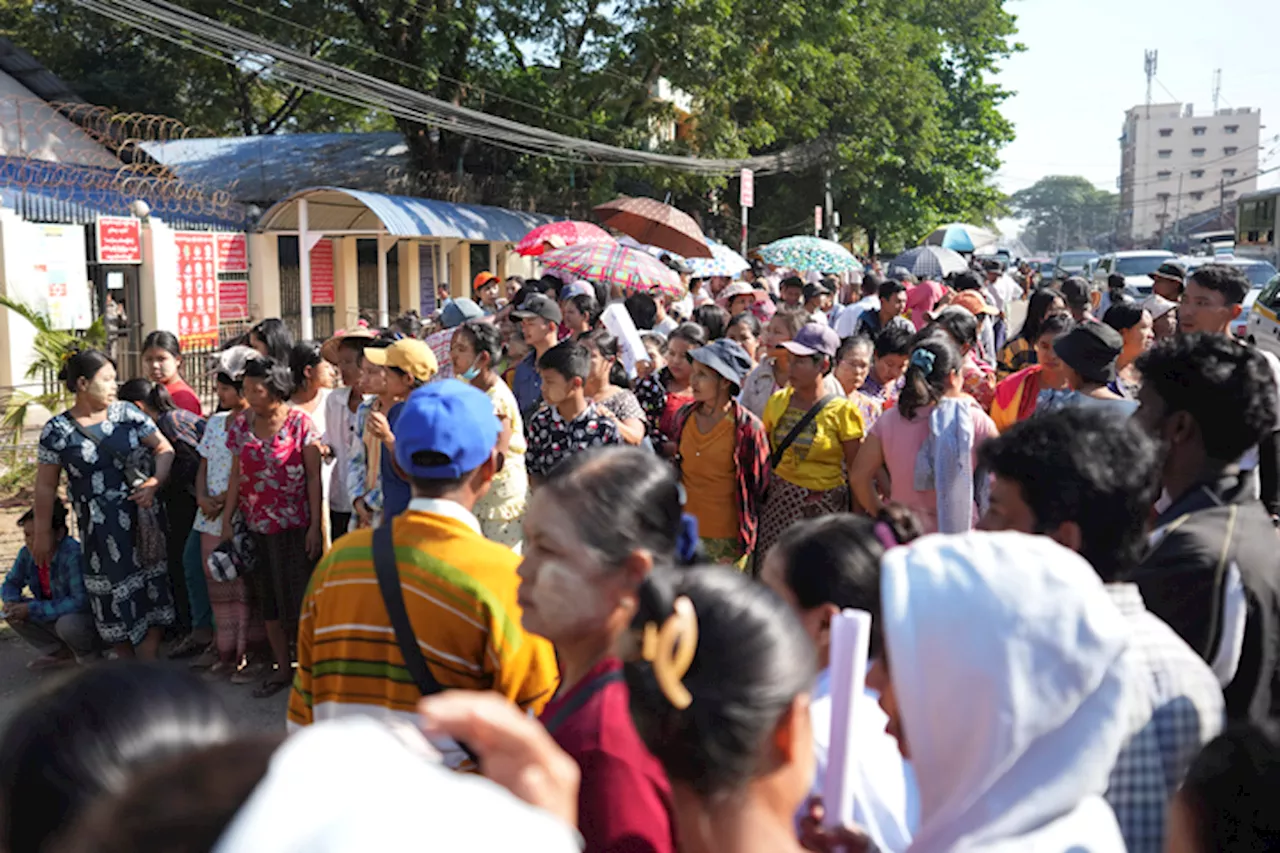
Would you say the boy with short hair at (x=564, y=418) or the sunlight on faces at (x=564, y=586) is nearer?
the sunlight on faces at (x=564, y=586)

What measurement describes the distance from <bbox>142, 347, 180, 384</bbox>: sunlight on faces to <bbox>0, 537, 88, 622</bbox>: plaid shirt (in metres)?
1.02

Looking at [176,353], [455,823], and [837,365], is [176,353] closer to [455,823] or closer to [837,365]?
[837,365]

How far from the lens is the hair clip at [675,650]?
1627 mm

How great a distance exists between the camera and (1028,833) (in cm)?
174

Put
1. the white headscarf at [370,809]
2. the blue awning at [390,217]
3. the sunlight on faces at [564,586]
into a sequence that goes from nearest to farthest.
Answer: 1. the white headscarf at [370,809]
2. the sunlight on faces at [564,586]
3. the blue awning at [390,217]

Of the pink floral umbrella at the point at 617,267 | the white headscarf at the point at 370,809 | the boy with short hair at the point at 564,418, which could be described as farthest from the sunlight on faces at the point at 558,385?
the pink floral umbrella at the point at 617,267

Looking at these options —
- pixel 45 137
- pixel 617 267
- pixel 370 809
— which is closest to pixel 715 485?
pixel 370 809

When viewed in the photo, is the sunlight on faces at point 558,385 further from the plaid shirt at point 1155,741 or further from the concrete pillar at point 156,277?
the concrete pillar at point 156,277

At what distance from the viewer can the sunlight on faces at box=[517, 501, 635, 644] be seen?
7.61ft

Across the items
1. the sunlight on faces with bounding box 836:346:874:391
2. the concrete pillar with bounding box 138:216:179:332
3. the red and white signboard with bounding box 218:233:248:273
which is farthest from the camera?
the red and white signboard with bounding box 218:233:248:273

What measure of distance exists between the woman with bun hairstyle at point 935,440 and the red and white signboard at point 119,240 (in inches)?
475

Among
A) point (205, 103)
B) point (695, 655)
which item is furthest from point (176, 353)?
point (205, 103)

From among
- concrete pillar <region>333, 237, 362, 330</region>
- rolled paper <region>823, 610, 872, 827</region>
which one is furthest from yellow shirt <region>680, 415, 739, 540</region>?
concrete pillar <region>333, 237, 362, 330</region>

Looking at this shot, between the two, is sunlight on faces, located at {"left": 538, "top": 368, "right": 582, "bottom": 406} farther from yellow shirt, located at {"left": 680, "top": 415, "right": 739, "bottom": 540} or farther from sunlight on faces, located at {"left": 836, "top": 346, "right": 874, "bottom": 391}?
sunlight on faces, located at {"left": 836, "top": 346, "right": 874, "bottom": 391}
